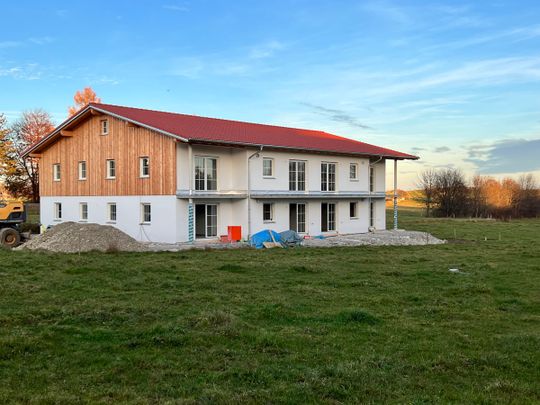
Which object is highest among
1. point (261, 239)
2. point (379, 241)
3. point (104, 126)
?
point (104, 126)

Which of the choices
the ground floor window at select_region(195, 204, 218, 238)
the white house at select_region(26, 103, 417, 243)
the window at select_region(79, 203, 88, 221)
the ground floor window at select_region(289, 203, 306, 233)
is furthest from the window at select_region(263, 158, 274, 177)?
the window at select_region(79, 203, 88, 221)

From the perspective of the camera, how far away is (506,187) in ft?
235

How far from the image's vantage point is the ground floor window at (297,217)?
101 feet

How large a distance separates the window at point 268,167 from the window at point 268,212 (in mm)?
1744

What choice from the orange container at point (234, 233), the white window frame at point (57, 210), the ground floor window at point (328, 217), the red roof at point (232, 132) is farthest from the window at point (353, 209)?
the white window frame at point (57, 210)

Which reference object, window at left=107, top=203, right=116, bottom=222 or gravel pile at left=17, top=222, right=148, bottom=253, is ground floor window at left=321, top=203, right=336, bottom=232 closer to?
window at left=107, top=203, right=116, bottom=222

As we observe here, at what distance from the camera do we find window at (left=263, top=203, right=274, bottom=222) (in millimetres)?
29109

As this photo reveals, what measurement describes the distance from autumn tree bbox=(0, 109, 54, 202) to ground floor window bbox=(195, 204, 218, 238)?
35.9m

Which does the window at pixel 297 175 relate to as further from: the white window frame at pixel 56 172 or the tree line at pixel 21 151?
the tree line at pixel 21 151

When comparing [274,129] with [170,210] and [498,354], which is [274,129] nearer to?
[170,210]

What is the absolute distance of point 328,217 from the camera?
32.9 meters

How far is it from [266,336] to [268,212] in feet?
70.2

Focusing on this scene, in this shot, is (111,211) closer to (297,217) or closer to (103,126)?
(103,126)

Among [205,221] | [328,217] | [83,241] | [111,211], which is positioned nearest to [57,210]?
[111,211]
